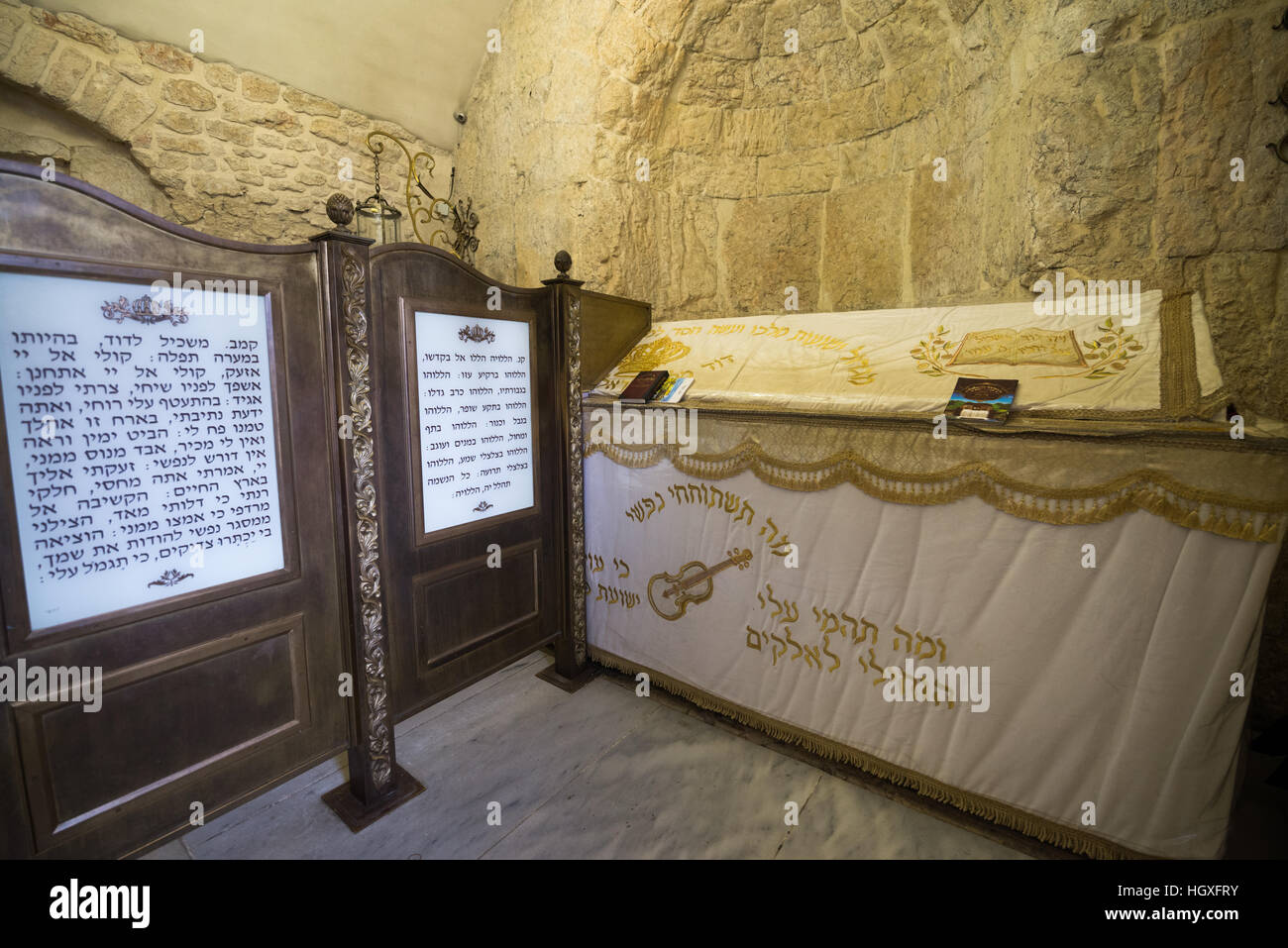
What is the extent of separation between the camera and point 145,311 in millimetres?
1551

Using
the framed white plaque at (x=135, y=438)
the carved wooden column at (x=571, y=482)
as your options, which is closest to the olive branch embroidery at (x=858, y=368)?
the carved wooden column at (x=571, y=482)

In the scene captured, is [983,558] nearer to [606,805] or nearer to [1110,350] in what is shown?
[1110,350]

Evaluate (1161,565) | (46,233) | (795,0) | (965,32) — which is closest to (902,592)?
(1161,565)

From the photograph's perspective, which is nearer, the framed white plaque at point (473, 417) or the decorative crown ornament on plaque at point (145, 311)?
the decorative crown ornament on plaque at point (145, 311)

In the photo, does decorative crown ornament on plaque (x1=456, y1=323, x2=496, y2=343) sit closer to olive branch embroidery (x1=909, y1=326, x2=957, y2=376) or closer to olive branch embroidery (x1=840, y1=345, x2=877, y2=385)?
→ olive branch embroidery (x1=840, y1=345, x2=877, y2=385)

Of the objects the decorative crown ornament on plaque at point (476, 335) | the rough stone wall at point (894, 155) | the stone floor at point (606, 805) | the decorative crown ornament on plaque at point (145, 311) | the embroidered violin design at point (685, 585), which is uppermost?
the rough stone wall at point (894, 155)

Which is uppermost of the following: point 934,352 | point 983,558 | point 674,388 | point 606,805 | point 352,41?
point 352,41

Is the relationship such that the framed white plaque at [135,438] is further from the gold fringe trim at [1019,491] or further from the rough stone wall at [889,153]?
the rough stone wall at [889,153]

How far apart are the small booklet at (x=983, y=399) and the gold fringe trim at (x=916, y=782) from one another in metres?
1.31

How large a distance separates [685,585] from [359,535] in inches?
54.7

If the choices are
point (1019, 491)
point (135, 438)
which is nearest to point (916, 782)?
point (1019, 491)

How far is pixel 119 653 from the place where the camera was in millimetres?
1561

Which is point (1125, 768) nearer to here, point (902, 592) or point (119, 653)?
point (902, 592)

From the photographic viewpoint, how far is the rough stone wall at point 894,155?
2119 millimetres
